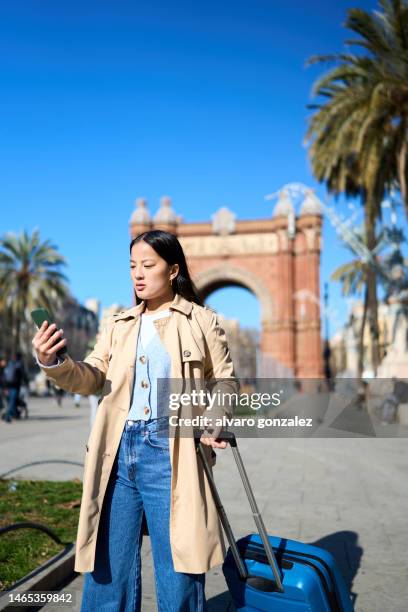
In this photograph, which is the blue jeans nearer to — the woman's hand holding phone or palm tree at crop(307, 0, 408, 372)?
the woman's hand holding phone

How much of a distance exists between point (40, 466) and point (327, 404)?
439 centimetres

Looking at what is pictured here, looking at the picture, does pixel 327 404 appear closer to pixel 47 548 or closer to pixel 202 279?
pixel 47 548

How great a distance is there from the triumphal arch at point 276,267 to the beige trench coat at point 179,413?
33.4 m

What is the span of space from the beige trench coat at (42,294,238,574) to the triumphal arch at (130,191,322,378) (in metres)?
33.4

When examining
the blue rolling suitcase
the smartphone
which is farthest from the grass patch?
the smartphone

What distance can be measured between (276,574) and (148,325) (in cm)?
110

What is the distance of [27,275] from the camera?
3241 centimetres

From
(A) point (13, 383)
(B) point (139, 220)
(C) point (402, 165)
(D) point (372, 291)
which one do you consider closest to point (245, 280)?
(B) point (139, 220)

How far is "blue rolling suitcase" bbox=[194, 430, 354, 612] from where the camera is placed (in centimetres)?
223

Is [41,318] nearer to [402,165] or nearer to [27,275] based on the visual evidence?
[402,165]

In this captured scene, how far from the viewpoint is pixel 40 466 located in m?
8.33

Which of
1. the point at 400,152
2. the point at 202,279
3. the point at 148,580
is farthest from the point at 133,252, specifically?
the point at 202,279

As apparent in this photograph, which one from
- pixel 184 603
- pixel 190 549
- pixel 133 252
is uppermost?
pixel 133 252

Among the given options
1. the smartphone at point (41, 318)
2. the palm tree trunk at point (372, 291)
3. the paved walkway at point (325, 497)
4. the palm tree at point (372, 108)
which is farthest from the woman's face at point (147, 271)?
the palm tree trunk at point (372, 291)
